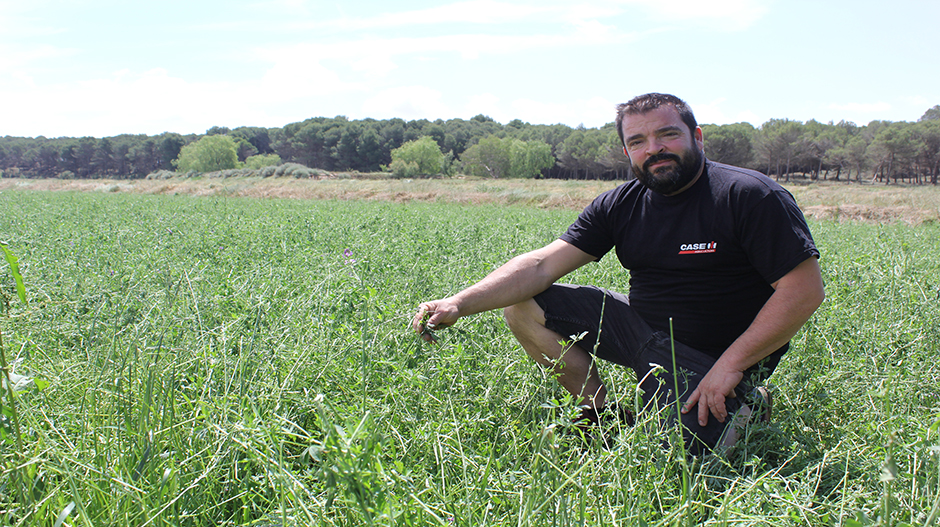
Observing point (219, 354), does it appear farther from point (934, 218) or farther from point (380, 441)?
point (934, 218)

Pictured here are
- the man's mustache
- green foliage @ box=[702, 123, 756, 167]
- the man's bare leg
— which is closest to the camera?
the man's mustache

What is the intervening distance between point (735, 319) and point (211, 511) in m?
2.42

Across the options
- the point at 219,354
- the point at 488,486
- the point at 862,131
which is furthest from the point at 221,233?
the point at 862,131

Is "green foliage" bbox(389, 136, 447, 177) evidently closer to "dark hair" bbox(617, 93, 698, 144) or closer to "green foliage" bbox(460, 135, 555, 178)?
"green foliage" bbox(460, 135, 555, 178)

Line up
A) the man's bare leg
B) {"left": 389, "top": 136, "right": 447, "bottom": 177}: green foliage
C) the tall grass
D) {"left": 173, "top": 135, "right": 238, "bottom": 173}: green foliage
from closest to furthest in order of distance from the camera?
the tall grass
the man's bare leg
{"left": 389, "top": 136, "right": 447, "bottom": 177}: green foliage
{"left": 173, "top": 135, "right": 238, "bottom": 173}: green foliage

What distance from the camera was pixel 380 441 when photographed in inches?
50.1

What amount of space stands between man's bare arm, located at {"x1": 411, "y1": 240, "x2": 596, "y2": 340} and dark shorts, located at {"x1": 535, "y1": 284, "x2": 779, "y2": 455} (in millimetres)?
127

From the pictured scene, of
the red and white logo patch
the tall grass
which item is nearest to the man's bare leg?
the tall grass

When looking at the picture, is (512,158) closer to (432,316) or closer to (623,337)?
(623,337)

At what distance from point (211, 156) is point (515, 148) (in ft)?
174

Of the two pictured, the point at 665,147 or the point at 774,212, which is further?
the point at 665,147

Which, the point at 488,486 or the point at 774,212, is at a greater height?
the point at 774,212

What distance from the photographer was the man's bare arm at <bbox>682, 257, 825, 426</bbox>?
2.32 m

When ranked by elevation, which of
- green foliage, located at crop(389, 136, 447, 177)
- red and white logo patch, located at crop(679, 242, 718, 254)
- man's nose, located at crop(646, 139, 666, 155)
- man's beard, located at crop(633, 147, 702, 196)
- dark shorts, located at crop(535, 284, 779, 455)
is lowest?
dark shorts, located at crop(535, 284, 779, 455)
